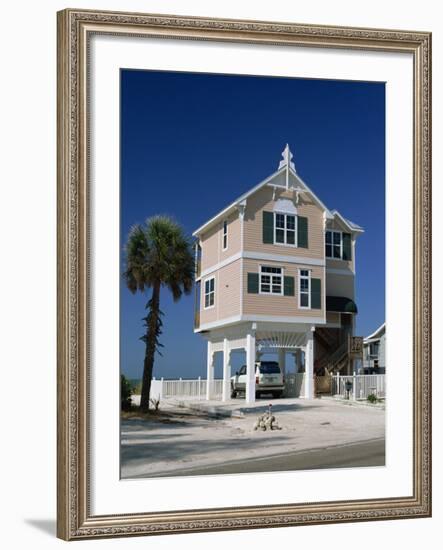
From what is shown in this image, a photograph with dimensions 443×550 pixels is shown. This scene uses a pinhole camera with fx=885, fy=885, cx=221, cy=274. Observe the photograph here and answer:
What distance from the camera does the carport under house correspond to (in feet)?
37.1

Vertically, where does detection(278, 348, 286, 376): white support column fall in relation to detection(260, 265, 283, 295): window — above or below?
below

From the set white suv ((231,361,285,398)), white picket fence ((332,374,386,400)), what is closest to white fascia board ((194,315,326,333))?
white suv ((231,361,285,398))

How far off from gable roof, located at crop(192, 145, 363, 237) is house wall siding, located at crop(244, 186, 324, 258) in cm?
9

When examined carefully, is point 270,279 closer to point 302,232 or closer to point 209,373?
point 302,232

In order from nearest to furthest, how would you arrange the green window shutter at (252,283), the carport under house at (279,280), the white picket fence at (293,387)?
the white picket fence at (293,387), the carport under house at (279,280), the green window shutter at (252,283)

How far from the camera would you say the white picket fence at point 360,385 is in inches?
433

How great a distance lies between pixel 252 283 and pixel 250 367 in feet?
3.87

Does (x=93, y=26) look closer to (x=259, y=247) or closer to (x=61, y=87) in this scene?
(x=61, y=87)

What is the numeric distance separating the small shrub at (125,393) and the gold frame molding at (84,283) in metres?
0.43

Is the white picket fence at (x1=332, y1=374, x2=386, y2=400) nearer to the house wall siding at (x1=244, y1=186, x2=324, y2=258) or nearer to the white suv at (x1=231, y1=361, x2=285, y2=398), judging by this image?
the white suv at (x1=231, y1=361, x2=285, y2=398)

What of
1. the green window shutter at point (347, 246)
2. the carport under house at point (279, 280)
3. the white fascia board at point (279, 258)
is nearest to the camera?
the carport under house at point (279, 280)

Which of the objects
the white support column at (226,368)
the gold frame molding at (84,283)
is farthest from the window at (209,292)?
the gold frame molding at (84,283)

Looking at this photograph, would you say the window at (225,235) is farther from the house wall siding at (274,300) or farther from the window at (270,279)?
the window at (270,279)

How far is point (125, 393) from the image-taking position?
9359 mm
